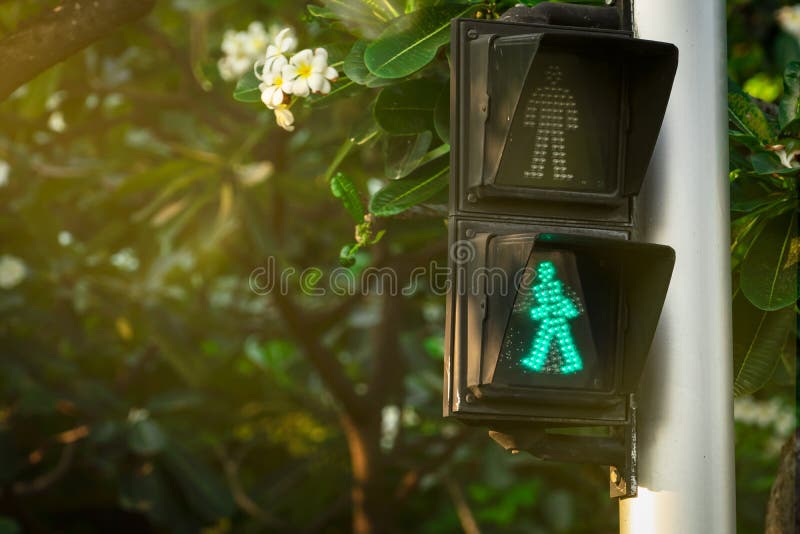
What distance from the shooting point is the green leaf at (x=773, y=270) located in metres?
2.46

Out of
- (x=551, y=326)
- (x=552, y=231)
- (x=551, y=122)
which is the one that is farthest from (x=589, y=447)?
(x=551, y=122)

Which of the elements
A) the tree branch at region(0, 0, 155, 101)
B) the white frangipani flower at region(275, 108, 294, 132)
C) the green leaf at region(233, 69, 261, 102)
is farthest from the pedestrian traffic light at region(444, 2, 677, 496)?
the tree branch at region(0, 0, 155, 101)

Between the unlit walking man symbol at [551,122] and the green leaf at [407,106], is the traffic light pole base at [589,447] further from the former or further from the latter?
the green leaf at [407,106]

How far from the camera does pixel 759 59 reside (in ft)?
16.4

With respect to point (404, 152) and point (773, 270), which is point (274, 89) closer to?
point (404, 152)

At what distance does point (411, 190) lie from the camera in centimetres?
259

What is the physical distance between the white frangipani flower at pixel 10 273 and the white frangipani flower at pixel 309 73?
10.7 feet

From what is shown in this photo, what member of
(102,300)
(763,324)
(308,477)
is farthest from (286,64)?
(308,477)

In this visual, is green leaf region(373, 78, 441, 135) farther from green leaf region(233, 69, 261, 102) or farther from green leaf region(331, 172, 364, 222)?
green leaf region(233, 69, 261, 102)

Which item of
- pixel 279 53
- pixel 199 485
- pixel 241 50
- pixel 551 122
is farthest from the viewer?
pixel 199 485

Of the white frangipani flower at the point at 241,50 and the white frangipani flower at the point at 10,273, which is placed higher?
the white frangipani flower at the point at 241,50

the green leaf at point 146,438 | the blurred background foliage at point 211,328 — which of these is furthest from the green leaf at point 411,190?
the green leaf at point 146,438

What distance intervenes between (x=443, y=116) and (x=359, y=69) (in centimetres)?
19

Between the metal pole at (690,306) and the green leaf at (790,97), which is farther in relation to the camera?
the green leaf at (790,97)
